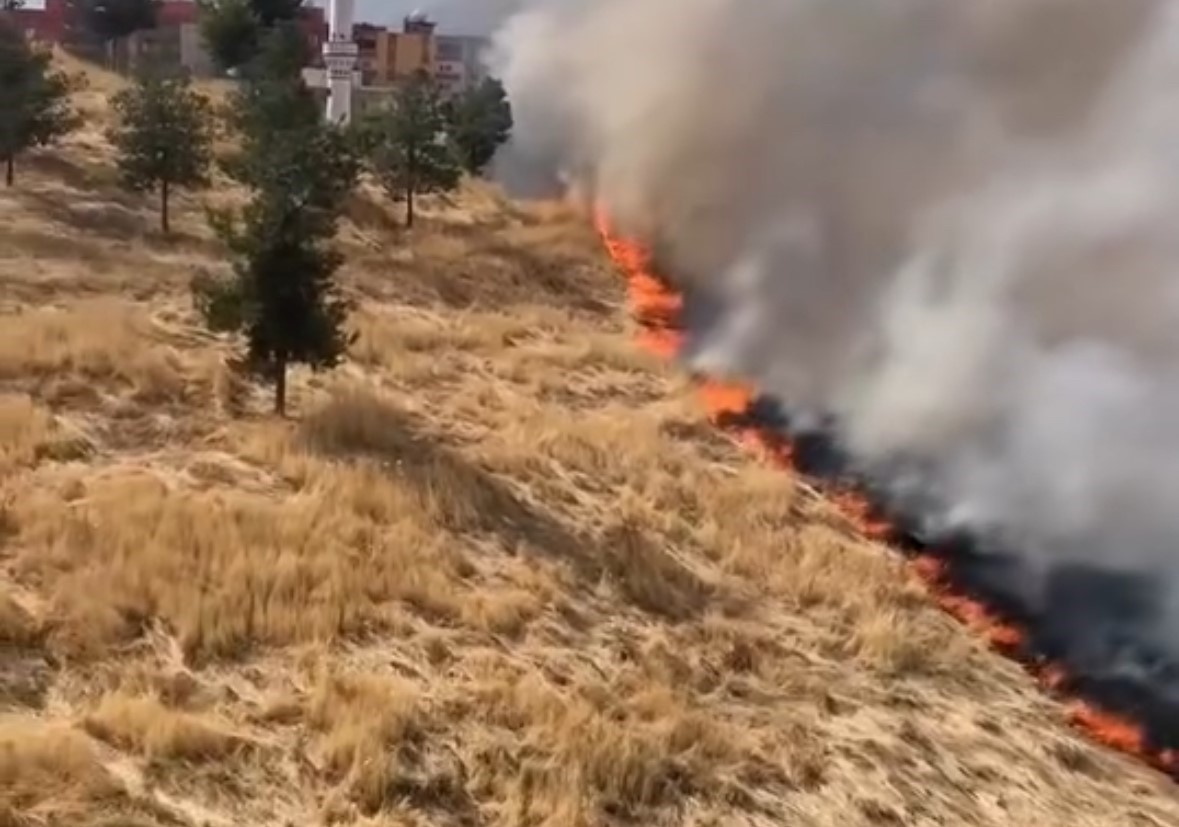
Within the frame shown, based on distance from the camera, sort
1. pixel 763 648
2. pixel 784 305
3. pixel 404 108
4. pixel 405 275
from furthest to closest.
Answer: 1. pixel 404 108
2. pixel 405 275
3. pixel 784 305
4. pixel 763 648

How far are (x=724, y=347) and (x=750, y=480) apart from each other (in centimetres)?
520

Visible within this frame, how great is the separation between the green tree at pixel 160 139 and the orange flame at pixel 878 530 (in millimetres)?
7645

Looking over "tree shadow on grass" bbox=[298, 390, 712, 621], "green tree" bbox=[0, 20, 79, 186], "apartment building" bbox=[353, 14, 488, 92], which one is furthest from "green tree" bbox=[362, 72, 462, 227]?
"apartment building" bbox=[353, 14, 488, 92]

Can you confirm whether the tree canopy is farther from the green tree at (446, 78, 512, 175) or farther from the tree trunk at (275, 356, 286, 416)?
the tree trunk at (275, 356, 286, 416)

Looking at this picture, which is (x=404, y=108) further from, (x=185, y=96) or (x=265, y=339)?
(x=265, y=339)

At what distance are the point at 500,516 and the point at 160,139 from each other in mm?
12741

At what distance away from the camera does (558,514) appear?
1273cm

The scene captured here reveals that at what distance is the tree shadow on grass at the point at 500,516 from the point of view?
11.5 m

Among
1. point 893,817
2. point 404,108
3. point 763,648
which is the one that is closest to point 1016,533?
point 763,648

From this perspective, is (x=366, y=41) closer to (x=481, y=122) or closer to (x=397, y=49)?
(x=397, y=49)

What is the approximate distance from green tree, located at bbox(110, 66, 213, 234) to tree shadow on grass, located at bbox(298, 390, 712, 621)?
10.1 meters

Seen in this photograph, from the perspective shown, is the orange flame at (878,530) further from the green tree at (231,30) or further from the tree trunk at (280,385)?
the green tree at (231,30)

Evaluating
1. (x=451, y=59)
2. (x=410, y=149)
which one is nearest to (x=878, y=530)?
(x=410, y=149)

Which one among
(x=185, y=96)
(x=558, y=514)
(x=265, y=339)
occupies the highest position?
(x=185, y=96)
